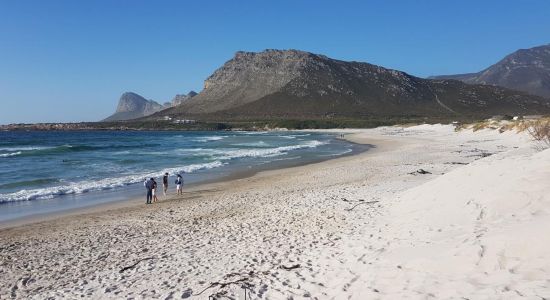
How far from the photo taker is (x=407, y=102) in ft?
532

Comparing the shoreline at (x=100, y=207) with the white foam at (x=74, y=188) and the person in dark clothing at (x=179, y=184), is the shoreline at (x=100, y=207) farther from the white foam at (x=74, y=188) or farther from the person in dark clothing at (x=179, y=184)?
the white foam at (x=74, y=188)

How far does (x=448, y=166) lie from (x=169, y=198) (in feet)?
47.4

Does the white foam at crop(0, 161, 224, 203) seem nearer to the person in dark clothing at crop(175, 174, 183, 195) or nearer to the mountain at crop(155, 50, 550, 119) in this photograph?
the person in dark clothing at crop(175, 174, 183, 195)

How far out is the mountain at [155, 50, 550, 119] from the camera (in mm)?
151625

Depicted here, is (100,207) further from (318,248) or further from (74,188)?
(318,248)

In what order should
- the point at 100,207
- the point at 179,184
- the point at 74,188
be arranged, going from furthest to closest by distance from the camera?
1. the point at 74,188
2. the point at 179,184
3. the point at 100,207

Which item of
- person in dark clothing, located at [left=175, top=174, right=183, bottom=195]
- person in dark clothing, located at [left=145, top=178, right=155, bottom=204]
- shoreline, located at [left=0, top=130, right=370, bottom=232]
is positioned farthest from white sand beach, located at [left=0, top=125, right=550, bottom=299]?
person in dark clothing, located at [left=175, top=174, right=183, bottom=195]

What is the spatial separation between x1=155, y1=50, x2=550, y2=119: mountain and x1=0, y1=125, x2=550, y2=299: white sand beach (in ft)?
432

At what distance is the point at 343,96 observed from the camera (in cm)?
16450

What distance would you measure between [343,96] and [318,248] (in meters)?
159

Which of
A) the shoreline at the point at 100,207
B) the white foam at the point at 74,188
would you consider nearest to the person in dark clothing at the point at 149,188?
the shoreline at the point at 100,207

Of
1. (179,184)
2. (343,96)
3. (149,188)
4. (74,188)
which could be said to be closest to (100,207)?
(149,188)

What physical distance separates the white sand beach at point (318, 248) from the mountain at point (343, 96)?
432ft

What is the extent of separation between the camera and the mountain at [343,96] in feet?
497
